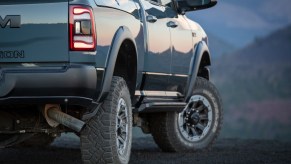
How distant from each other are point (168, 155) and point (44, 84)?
3.25 m

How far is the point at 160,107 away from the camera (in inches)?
371

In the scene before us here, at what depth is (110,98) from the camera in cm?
768

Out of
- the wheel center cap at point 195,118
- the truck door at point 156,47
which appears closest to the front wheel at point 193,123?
the wheel center cap at point 195,118

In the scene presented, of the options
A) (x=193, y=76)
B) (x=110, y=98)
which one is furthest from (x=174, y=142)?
(x=110, y=98)

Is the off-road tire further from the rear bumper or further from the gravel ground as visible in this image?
the gravel ground

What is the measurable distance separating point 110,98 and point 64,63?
25.1 inches

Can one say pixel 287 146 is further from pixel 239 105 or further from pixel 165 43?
pixel 239 105

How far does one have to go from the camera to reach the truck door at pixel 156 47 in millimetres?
8891

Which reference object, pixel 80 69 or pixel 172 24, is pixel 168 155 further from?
pixel 80 69

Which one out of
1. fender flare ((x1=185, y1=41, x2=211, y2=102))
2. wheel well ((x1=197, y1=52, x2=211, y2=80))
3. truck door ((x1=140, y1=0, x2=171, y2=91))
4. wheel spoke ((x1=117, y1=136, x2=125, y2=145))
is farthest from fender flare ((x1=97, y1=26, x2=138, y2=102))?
wheel well ((x1=197, y1=52, x2=211, y2=80))

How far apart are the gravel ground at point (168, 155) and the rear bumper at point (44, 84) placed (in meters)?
2.00

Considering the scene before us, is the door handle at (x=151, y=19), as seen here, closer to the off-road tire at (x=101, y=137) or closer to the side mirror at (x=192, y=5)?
the side mirror at (x=192, y=5)

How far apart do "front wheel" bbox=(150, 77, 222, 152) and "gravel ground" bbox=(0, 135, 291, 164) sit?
153mm

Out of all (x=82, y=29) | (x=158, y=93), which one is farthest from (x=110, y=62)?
(x=158, y=93)
